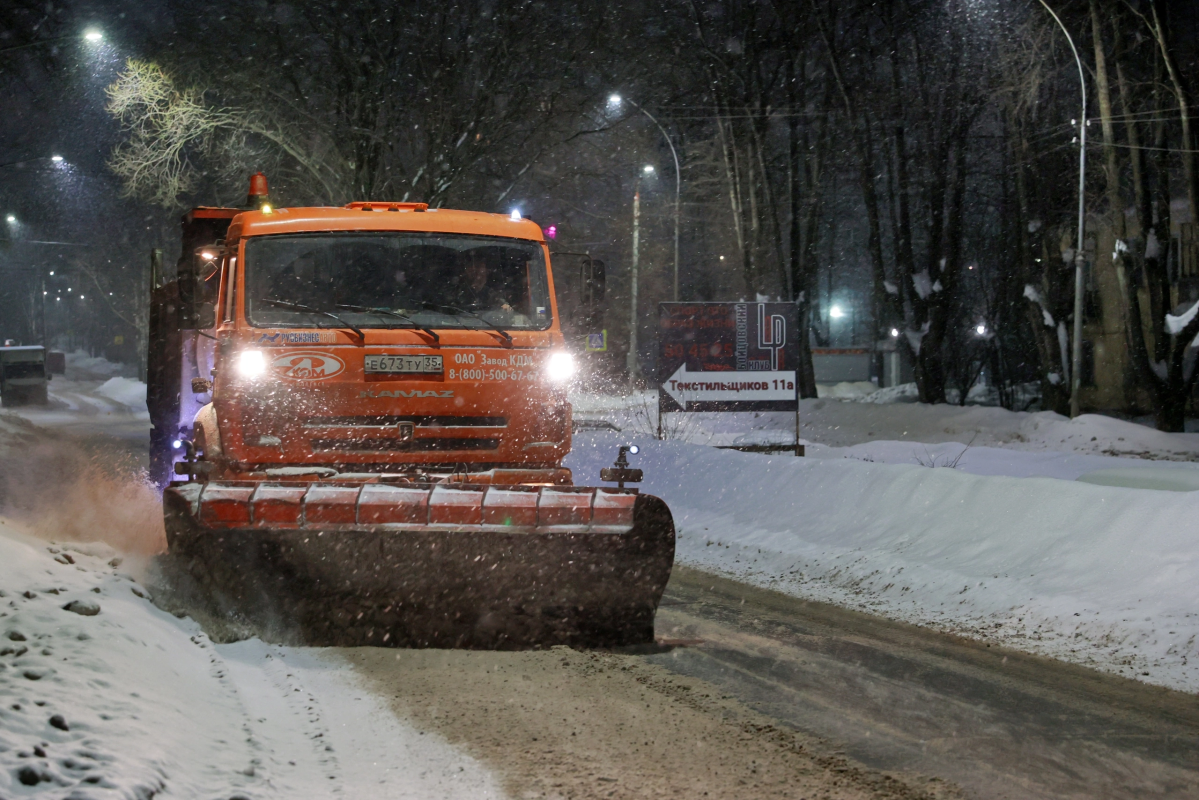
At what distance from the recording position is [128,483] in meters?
15.8

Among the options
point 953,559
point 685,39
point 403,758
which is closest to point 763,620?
point 953,559

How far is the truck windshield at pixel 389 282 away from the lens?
7949 millimetres

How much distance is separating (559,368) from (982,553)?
367 centimetres

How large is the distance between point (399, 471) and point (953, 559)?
4.47 meters

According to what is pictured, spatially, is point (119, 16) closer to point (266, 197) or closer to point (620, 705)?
point (266, 197)

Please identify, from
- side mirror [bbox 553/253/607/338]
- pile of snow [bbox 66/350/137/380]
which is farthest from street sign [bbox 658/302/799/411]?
pile of snow [bbox 66/350/137/380]

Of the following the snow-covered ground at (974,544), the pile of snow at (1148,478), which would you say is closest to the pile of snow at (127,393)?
the snow-covered ground at (974,544)

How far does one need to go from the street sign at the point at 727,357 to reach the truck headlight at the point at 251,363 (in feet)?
35.6

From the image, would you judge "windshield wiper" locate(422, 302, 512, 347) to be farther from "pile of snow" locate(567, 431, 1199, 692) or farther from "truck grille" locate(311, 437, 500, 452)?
"pile of snow" locate(567, 431, 1199, 692)

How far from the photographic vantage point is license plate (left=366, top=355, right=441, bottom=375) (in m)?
7.64

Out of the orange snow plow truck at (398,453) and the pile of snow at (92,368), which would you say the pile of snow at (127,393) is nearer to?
the pile of snow at (92,368)

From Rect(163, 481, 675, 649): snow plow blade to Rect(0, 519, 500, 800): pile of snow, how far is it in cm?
42

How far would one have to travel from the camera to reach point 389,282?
8180mm

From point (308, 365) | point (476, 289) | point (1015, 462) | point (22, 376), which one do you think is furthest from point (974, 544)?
point (22, 376)
